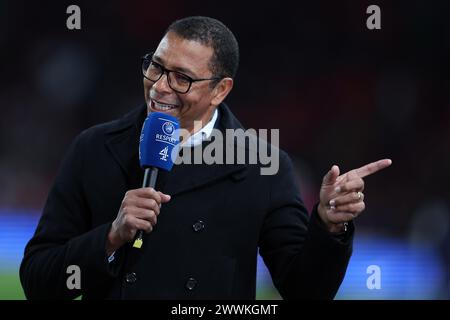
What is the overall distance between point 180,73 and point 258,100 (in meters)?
7.04

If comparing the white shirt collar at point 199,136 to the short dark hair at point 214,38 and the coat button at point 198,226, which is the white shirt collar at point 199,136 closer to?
the short dark hair at point 214,38

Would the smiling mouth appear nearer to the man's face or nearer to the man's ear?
the man's face

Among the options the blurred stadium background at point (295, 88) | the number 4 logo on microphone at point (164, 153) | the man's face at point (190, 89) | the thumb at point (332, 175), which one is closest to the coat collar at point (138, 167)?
the man's face at point (190, 89)

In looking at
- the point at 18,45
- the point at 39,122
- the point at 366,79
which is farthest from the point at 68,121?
the point at 366,79

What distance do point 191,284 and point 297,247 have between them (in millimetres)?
367

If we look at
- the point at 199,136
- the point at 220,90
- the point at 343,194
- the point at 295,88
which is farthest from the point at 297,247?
the point at 295,88

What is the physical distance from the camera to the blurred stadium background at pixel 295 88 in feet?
29.1

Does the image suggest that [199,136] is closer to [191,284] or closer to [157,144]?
[157,144]

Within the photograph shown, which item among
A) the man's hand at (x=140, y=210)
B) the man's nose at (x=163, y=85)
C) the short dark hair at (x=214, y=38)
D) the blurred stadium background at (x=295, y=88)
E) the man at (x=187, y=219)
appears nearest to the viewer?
the man's hand at (x=140, y=210)

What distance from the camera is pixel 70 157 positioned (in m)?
2.80

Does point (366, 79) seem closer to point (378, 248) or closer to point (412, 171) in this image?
point (412, 171)

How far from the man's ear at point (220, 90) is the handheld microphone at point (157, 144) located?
14.6 inches

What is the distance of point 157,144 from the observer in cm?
244

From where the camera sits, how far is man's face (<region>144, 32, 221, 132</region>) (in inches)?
107
